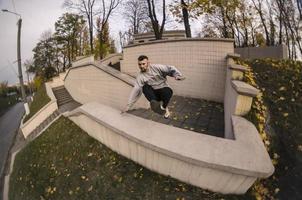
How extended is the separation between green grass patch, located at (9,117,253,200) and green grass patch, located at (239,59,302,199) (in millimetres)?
635

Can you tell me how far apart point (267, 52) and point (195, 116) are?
11881mm

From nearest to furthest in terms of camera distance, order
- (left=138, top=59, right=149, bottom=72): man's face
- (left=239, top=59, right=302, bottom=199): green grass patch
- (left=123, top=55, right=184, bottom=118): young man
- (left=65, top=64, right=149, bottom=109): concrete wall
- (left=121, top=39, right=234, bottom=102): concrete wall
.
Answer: (left=239, top=59, right=302, bottom=199): green grass patch, (left=138, top=59, right=149, bottom=72): man's face, (left=123, top=55, right=184, bottom=118): young man, (left=121, top=39, right=234, bottom=102): concrete wall, (left=65, top=64, right=149, bottom=109): concrete wall

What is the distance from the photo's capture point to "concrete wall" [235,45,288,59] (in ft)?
48.0

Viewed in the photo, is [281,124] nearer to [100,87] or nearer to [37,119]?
[100,87]

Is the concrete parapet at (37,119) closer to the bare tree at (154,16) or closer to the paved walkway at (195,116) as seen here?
the paved walkway at (195,116)

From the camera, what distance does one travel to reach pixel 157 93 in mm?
5094

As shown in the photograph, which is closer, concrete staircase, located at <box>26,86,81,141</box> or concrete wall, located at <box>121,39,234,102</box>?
concrete wall, located at <box>121,39,234,102</box>

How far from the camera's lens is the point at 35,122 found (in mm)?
14719

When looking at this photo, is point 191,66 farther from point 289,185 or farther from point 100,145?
point 289,185

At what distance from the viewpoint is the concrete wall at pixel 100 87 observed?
9245 mm

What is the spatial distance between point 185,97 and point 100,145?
4.71 meters

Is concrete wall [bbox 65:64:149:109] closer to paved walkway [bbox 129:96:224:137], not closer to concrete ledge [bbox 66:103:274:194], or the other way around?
paved walkway [bbox 129:96:224:137]

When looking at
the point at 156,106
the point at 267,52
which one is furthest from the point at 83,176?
the point at 267,52

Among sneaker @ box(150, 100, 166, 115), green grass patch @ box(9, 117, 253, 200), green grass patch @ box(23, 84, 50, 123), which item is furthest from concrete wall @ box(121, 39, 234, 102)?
green grass patch @ box(23, 84, 50, 123)
